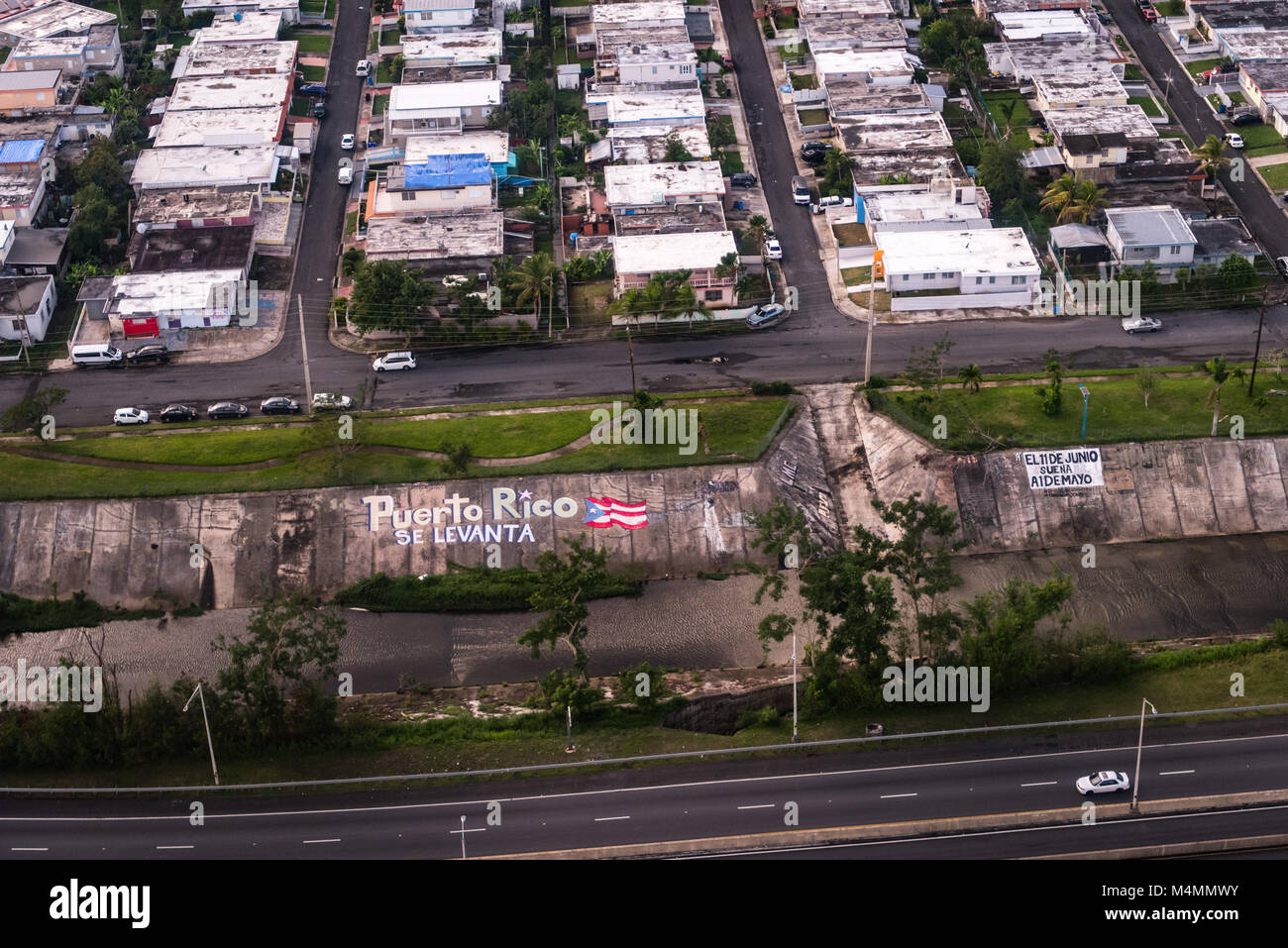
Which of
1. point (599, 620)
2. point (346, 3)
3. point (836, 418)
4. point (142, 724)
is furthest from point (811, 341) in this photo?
point (346, 3)

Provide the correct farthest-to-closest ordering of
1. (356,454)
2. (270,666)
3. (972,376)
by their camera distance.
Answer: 1. (972,376)
2. (356,454)
3. (270,666)

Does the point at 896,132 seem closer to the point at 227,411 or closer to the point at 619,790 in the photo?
the point at 227,411

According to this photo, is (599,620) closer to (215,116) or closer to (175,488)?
(175,488)

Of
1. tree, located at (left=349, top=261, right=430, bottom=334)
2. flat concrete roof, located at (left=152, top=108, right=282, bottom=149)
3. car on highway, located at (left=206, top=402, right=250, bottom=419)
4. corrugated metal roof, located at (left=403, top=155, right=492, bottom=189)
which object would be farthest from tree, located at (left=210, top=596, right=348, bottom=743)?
flat concrete roof, located at (left=152, top=108, right=282, bottom=149)

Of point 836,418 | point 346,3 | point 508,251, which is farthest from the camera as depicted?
point 346,3

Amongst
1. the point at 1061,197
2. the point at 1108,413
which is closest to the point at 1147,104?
the point at 1061,197

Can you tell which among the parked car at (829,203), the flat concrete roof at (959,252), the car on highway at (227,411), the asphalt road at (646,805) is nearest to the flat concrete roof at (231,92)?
the car on highway at (227,411)

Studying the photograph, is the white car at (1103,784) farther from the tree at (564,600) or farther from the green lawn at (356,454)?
the green lawn at (356,454)
